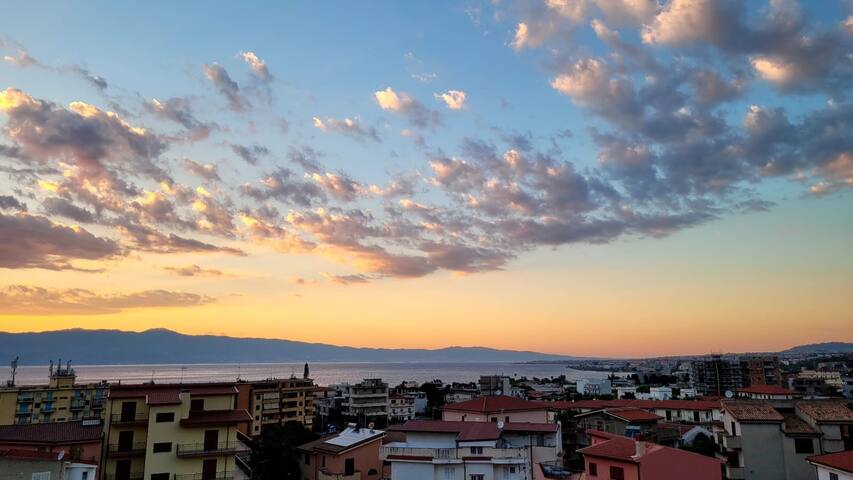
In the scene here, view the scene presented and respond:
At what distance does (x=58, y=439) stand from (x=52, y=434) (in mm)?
967

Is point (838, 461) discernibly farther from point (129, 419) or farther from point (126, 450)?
point (129, 419)

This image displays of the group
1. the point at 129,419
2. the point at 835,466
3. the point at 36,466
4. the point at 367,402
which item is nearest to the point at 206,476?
the point at 129,419

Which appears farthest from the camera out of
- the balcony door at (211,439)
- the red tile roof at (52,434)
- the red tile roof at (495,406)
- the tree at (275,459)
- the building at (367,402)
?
the building at (367,402)

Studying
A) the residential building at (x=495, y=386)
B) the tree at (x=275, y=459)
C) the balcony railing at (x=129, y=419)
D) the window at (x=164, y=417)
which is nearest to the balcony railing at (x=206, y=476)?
the window at (x=164, y=417)

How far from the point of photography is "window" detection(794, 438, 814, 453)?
34.5 meters

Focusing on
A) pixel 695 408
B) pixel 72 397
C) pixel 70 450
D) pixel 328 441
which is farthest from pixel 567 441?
pixel 72 397

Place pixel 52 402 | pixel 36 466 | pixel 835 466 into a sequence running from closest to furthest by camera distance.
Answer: pixel 36 466 → pixel 835 466 → pixel 52 402

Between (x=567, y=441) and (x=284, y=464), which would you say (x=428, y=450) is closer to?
(x=284, y=464)

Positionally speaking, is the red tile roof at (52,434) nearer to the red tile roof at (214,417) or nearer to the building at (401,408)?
the red tile roof at (214,417)

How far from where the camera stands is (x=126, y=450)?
31.7m

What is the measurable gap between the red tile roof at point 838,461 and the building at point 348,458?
24896 millimetres

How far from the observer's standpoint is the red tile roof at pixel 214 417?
32.0 meters

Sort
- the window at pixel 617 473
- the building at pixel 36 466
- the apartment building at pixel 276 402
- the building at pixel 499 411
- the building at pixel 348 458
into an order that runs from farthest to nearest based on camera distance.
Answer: the apartment building at pixel 276 402 → the building at pixel 499 411 → the building at pixel 348 458 → the window at pixel 617 473 → the building at pixel 36 466

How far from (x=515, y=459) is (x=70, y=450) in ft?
79.6
